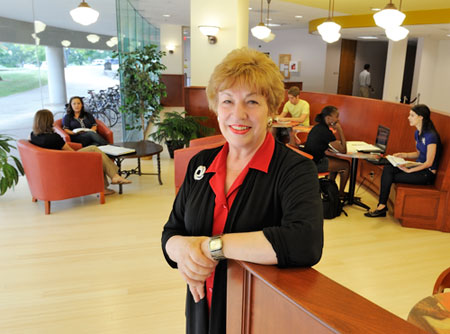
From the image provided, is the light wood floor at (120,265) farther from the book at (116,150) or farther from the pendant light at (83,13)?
the pendant light at (83,13)

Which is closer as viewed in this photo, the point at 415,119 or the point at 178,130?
the point at 415,119

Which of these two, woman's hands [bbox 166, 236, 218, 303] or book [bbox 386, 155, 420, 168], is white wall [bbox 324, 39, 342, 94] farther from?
woman's hands [bbox 166, 236, 218, 303]

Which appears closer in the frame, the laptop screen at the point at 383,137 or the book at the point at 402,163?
the book at the point at 402,163

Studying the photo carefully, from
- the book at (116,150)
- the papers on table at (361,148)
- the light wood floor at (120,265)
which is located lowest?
the light wood floor at (120,265)

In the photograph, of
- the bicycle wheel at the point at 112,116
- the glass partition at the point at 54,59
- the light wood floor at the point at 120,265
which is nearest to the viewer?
the light wood floor at the point at 120,265

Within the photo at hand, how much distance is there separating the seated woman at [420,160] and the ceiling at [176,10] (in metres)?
4.83

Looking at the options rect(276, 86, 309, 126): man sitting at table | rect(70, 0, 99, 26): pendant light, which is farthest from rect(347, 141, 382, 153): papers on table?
rect(70, 0, 99, 26): pendant light

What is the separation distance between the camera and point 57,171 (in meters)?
4.87

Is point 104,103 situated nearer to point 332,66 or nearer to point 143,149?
point 143,149

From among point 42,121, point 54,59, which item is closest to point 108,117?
point 54,59

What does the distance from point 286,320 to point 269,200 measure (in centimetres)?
41

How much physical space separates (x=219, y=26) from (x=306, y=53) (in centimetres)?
802

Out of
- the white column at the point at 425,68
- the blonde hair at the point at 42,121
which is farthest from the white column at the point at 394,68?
the blonde hair at the point at 42,121

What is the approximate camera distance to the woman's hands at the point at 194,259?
3.91 ft
